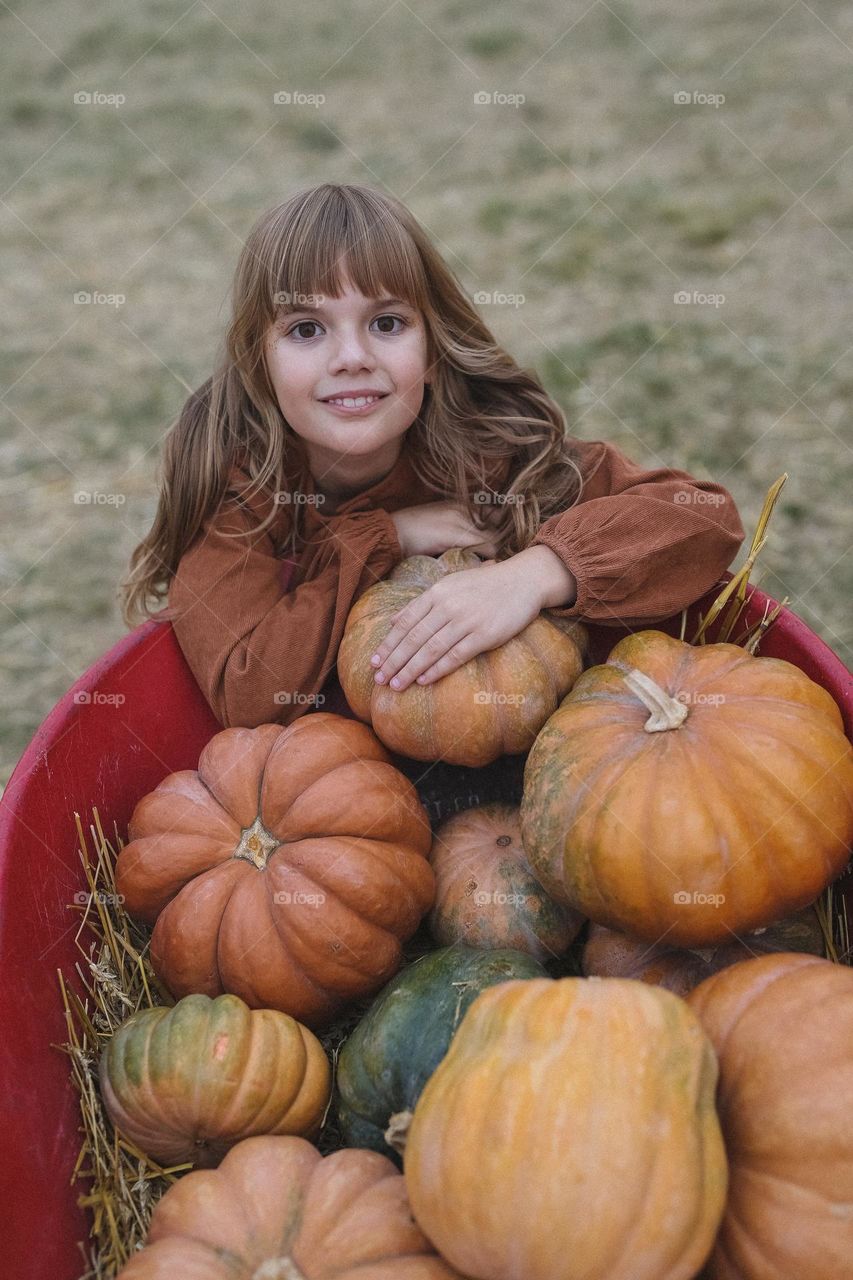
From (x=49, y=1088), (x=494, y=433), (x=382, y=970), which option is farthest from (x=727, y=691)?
(x=49, y=1088)

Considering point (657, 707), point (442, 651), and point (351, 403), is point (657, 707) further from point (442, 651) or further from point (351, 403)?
point (351, 403)

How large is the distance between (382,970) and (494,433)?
1447 millimetres

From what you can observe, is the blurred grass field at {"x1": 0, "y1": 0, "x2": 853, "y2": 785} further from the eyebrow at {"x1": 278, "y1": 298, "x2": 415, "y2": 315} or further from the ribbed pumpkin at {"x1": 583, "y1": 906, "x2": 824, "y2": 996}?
the ribbed pumpkin at {"x1": 583, "y1": 906, "x2": 824, "y2": 996}

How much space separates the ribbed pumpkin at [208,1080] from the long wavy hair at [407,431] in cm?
110

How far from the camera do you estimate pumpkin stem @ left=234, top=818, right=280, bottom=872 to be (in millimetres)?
2312

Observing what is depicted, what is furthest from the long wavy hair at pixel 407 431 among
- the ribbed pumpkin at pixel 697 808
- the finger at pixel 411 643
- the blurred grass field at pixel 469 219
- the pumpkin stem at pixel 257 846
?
the blurred grass field at pixel 469 219

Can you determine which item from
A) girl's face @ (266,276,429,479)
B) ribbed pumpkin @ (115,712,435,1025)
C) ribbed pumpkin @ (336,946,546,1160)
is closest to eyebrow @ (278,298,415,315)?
girl's face @ (266,276,429,479)

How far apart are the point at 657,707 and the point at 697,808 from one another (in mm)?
240

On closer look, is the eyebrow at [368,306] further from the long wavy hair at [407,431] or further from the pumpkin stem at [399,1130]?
the pumpkin stem at [399,1130]

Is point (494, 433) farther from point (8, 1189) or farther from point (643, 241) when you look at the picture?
point (643, 241)

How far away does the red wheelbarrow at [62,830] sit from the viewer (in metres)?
1.87

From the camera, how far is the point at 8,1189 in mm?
1769

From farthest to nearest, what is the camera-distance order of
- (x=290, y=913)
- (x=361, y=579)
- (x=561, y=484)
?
(x=561, y=484) < (x=361, y=579) < (x=290, y=913)

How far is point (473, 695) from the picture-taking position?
2396mm
